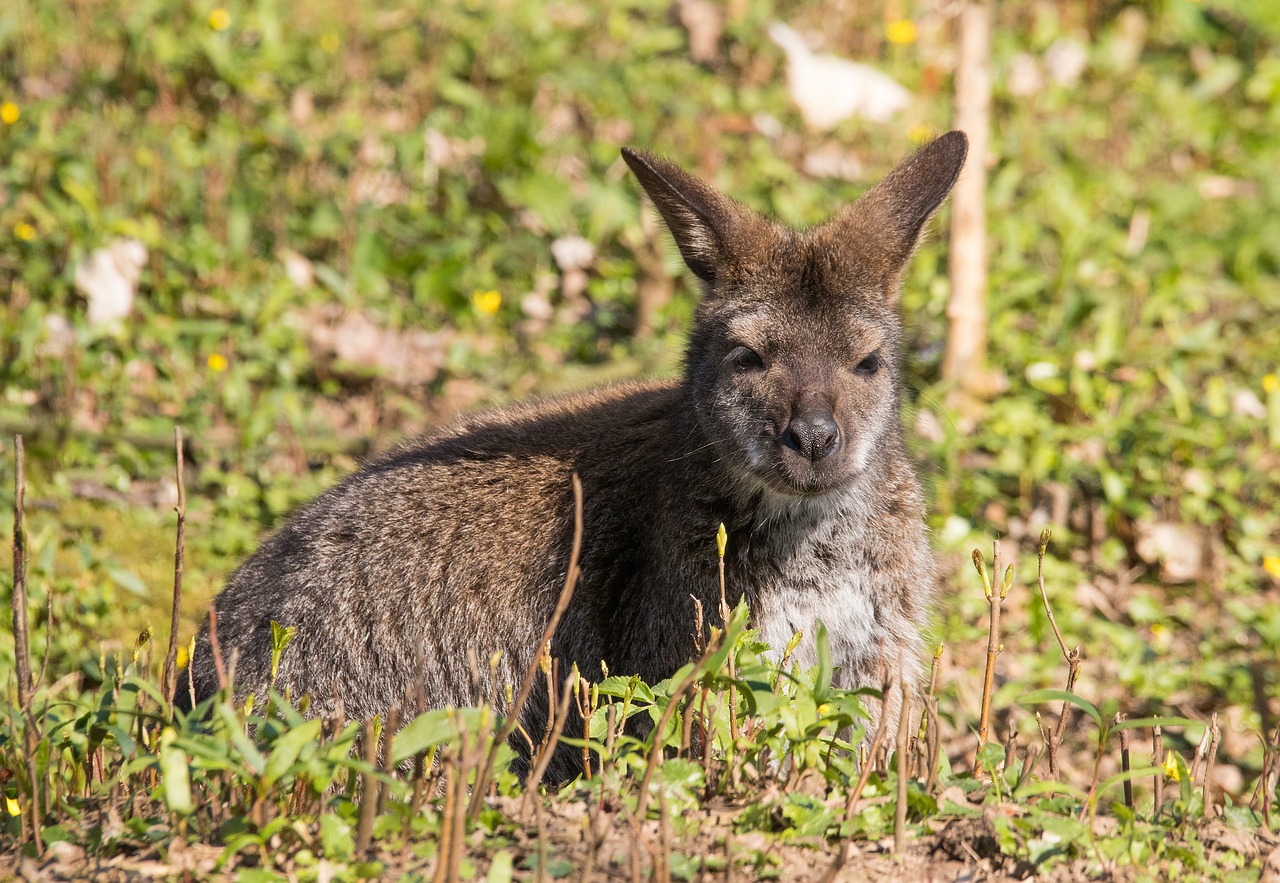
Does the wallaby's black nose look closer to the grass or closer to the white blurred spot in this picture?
the grass

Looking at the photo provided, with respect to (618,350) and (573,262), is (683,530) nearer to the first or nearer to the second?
(618,350)

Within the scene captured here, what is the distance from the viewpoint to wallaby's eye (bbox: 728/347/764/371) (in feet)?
14.9

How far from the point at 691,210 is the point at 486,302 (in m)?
4.29

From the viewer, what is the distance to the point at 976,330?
7836mm

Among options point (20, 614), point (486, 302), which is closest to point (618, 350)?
point (486, 302)

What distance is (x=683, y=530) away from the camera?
4656mm

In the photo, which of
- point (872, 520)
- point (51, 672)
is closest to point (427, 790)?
point (872, 520)

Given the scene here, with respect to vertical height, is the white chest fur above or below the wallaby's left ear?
below

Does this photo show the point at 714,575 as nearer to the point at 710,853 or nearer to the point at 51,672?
the point at 710,853

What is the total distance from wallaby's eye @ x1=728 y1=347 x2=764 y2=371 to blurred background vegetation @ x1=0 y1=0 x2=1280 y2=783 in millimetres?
775

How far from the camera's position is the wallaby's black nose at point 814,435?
13.9 ft

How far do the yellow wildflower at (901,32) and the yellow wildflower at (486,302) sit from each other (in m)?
4.54

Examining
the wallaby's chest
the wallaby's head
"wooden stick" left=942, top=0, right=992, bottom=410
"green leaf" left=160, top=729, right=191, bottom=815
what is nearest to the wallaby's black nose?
the wallaby's head

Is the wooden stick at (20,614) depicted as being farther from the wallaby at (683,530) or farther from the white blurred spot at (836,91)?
the white blurred spot at (836,91)
